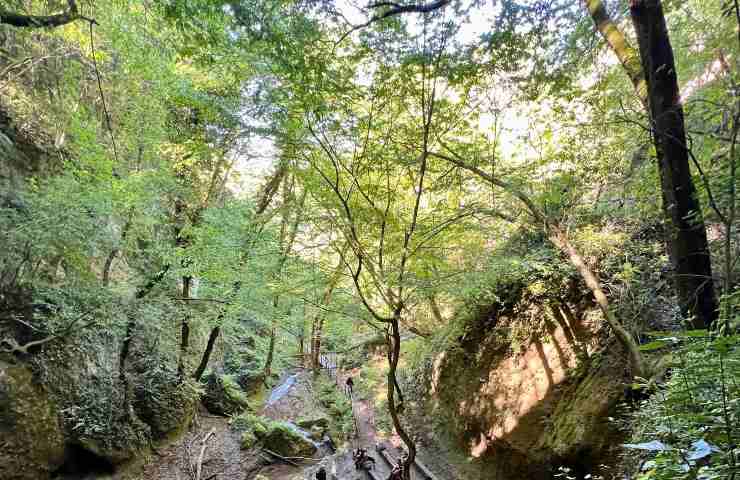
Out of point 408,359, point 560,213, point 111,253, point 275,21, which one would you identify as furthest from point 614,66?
point 408,359

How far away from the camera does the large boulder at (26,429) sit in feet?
17.6

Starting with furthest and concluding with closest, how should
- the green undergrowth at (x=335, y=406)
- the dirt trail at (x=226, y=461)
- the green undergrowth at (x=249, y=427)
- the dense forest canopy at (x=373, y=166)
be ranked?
the green undergrowth at (x=335, y=406), the green undergrowth at (x=249, y=427), the dirt trail at (x=226, y=461), the dense forest canopy at (x=373, y=166)

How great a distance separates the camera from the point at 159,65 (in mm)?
6211

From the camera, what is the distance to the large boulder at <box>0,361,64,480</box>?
537cm

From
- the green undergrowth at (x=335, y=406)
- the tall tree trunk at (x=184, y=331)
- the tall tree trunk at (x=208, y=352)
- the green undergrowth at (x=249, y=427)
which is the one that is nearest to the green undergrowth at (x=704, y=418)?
the tall tree trunk at (x=184, y=331)

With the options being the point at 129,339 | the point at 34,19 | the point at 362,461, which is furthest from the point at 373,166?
the point at 362,461

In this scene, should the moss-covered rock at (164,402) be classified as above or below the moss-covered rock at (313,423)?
above

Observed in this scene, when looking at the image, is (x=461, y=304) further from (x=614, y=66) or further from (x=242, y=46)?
(x=242, y=46)

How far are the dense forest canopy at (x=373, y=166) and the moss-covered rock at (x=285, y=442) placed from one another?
2641 mm

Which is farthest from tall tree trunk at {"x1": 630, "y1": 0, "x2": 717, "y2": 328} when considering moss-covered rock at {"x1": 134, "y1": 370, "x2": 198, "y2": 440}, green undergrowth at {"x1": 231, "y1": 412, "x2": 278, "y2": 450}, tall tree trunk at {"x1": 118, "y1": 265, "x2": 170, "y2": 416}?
moss-covered rock at {"x1": 134, "y1": 370, "x2": 198, "y2": 440}

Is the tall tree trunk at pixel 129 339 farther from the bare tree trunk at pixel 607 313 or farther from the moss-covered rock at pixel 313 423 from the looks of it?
the bare tree trunk at pixel 607 313

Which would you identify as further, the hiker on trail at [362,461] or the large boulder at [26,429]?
the hiker on trail at [362,461]

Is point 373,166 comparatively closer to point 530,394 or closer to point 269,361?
point 530,394

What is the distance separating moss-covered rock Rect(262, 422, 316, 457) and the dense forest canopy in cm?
264
